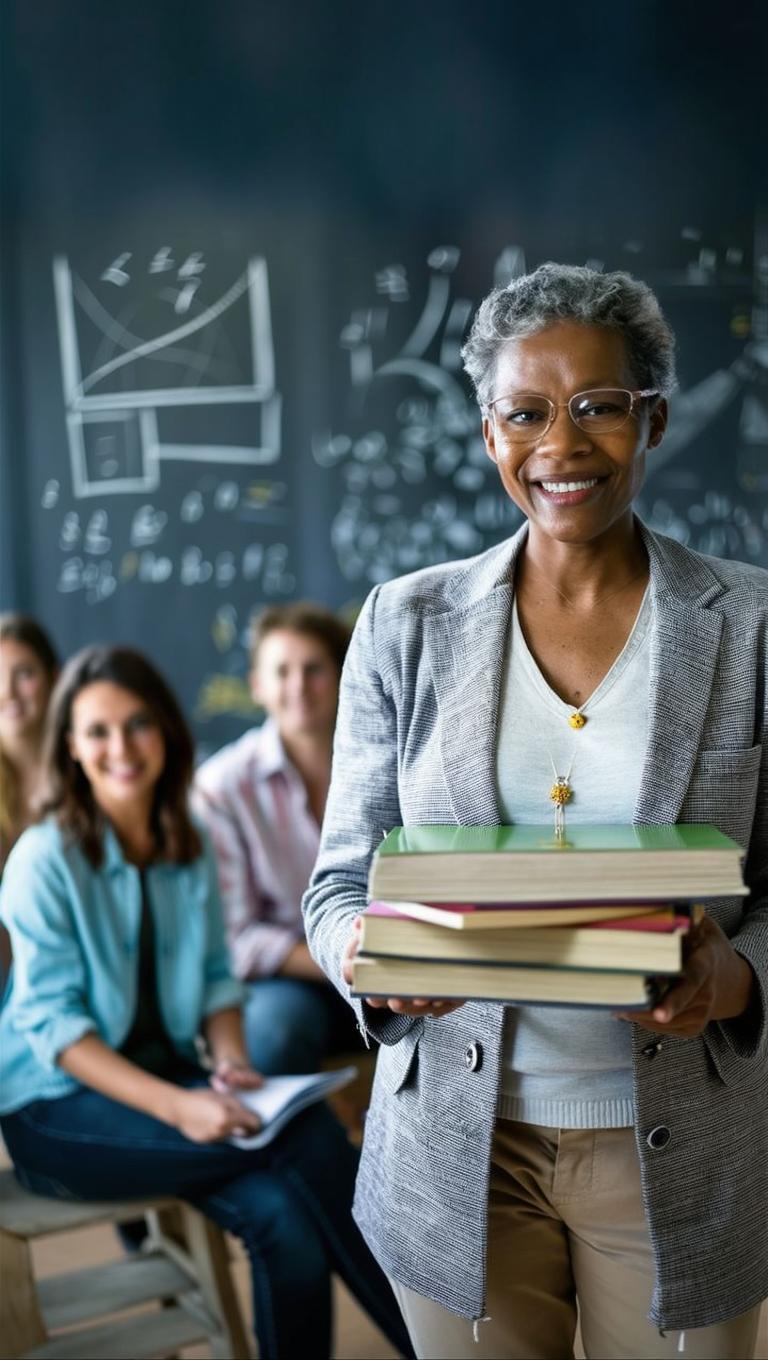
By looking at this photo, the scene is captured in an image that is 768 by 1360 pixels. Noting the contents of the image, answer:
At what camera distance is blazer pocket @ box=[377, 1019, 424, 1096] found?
127 cm

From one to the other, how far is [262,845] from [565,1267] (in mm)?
1895

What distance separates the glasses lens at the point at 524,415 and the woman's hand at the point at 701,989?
1.47ft

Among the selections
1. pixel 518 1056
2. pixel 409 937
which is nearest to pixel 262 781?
pixel 518 1056

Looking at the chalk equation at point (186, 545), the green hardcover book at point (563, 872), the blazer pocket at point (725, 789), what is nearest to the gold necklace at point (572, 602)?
the blazer pocket at point (725, 789)

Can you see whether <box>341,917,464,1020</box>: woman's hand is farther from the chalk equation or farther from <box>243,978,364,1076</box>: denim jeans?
the chalk equation

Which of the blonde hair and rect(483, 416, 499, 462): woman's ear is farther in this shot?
the blonde hair

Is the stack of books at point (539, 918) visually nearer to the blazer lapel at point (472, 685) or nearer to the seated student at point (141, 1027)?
the blazer lapel at point (472, 685)

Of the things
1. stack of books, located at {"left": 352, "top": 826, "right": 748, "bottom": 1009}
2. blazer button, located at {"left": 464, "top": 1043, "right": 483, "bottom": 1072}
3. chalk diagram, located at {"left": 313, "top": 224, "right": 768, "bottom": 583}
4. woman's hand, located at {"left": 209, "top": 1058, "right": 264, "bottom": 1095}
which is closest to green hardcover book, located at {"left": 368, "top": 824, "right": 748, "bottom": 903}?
stack of books, located at {"left": 352, "top": 826, "right": 748, "bottom": 1009}

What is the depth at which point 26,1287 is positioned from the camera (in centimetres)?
208

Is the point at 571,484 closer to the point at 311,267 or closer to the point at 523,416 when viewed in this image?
the point at 523,416

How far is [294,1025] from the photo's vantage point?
2.88 metres

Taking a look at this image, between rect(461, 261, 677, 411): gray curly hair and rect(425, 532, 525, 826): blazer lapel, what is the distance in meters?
0.19

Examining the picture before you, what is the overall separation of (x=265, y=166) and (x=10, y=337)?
2.59ft

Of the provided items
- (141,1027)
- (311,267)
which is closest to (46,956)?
(141,1027)
